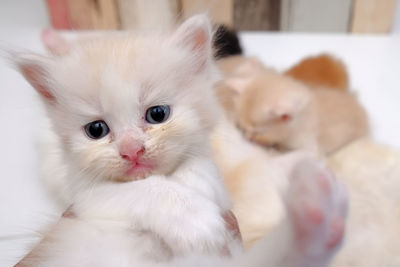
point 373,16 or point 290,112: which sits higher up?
point 373,16

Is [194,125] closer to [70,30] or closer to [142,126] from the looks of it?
[142,126]

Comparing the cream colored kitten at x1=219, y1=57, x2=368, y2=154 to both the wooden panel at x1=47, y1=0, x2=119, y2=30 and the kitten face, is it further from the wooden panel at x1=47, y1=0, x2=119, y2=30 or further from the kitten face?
the wooden panel at x1=47, y1=0, x2=119, y2=30

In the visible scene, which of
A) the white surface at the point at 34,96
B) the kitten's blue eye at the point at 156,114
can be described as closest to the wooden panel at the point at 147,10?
the white surface at the point at 34,96

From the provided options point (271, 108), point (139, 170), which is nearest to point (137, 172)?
point (139, 170)

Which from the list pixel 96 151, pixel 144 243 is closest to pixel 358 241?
pixel 144 243

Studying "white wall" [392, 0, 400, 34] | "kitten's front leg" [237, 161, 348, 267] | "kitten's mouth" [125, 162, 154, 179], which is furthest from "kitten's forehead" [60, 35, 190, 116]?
"white wall" [392, 0, 400, 34]

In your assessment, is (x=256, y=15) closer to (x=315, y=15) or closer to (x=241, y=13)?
(x=241, y=13)
